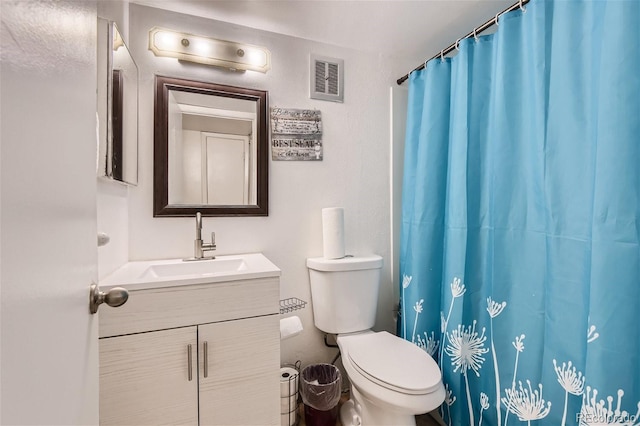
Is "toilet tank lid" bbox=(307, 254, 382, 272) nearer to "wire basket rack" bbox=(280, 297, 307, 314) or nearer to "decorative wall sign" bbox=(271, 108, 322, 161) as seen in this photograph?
"wire basket rack" bbox=(280, 297, 307, 314)

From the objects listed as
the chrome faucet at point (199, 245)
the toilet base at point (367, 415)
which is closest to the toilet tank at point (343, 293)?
the toilet base at point (367, 415)

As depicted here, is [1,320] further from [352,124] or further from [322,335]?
[352,124]

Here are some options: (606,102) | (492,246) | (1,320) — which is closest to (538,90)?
(606,102)

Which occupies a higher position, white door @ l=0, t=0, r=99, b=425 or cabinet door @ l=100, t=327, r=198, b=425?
white door @ l=0, t=0, r=99, b=425

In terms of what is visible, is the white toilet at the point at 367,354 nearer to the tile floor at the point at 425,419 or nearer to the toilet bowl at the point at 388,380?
the toilet bowl at the point at 388,380

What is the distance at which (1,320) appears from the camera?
1.05 ft

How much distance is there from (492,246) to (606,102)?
60cm

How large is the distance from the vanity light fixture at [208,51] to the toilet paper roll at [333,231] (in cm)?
87

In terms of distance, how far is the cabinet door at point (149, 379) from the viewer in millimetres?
1028

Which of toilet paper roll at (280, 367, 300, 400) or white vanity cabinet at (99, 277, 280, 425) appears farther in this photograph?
toilet paper roll at (280, 367, 300, 400)

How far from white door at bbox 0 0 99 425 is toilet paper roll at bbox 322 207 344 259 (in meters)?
1.15

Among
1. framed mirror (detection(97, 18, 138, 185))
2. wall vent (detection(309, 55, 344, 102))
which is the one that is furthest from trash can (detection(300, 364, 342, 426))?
wall vent (detection(309, 55, 344, 102))

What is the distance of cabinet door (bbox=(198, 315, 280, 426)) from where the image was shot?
3.74 ft

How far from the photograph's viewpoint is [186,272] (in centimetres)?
139
